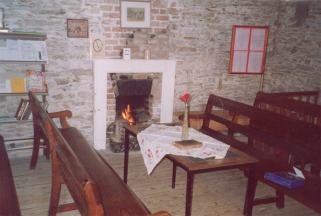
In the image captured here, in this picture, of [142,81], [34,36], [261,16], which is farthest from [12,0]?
[261,16]

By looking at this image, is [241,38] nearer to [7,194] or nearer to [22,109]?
[22,109]

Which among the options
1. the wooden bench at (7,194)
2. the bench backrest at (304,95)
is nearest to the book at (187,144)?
the wooden bench at (7,194)

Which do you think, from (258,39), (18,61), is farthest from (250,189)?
(258,39)

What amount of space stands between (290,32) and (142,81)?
272 cm

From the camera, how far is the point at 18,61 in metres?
3.95

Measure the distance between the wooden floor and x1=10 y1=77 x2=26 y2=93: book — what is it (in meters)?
0.92

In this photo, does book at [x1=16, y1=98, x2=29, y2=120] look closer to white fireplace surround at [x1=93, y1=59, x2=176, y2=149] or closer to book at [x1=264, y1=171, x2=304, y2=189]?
white fireplace surround at [x1=93, y1=59, x2=176, y2=149]

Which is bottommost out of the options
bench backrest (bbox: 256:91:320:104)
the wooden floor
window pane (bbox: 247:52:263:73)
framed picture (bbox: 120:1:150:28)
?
the wooden floor

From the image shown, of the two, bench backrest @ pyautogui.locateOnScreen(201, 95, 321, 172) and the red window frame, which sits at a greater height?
the red window frame

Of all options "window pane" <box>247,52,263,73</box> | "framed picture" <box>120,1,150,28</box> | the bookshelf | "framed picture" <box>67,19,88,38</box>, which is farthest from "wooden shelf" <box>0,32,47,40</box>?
"window pane" <box>247,52,263,73</box>

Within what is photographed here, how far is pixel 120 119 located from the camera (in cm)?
505

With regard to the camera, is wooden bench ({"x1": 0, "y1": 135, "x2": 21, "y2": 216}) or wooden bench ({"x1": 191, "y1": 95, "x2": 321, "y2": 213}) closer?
wooden bench ({"x1": 0, "y1": 135, "x2": 21, "y2": 216})

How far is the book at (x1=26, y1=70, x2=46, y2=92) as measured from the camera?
4.15 metres

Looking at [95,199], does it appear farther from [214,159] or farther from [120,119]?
[120,119]
